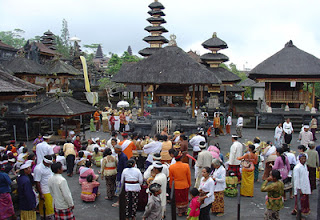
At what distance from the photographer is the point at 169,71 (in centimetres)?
1719

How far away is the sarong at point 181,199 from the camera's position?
7152 mm

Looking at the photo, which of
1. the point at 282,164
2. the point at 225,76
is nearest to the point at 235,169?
the point at 282,164

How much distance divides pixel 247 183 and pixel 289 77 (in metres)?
15.8

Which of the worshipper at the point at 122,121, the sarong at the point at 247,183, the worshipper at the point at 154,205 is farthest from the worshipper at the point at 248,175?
the worshipper at the point at 122,121

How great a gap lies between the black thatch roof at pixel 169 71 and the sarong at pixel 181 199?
9.74m

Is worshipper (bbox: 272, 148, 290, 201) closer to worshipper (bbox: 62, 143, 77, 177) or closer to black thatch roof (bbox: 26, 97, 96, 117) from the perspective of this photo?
worshipper (bbox: 62, 143, 77, 177)

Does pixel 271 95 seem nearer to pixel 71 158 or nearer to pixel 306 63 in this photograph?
pixel 306 63

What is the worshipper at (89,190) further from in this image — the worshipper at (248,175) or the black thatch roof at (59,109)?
the black thatch roof at (59,109)

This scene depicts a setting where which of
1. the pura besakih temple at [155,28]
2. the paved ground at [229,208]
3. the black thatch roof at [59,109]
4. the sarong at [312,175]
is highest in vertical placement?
the pura besakih temple at [155,28]

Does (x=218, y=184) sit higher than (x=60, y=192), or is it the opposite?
(x=60, y=192)

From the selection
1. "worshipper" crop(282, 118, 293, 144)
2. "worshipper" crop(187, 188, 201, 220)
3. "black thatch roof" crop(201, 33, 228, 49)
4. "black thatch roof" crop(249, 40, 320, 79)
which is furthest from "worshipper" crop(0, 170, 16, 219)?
"black thatch roof" crop(201, 33, 228, 49)

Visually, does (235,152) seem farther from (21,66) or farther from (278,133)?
(21,66)

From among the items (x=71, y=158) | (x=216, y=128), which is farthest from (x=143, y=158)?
(x=216, y=128)

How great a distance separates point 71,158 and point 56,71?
53.8 ft
